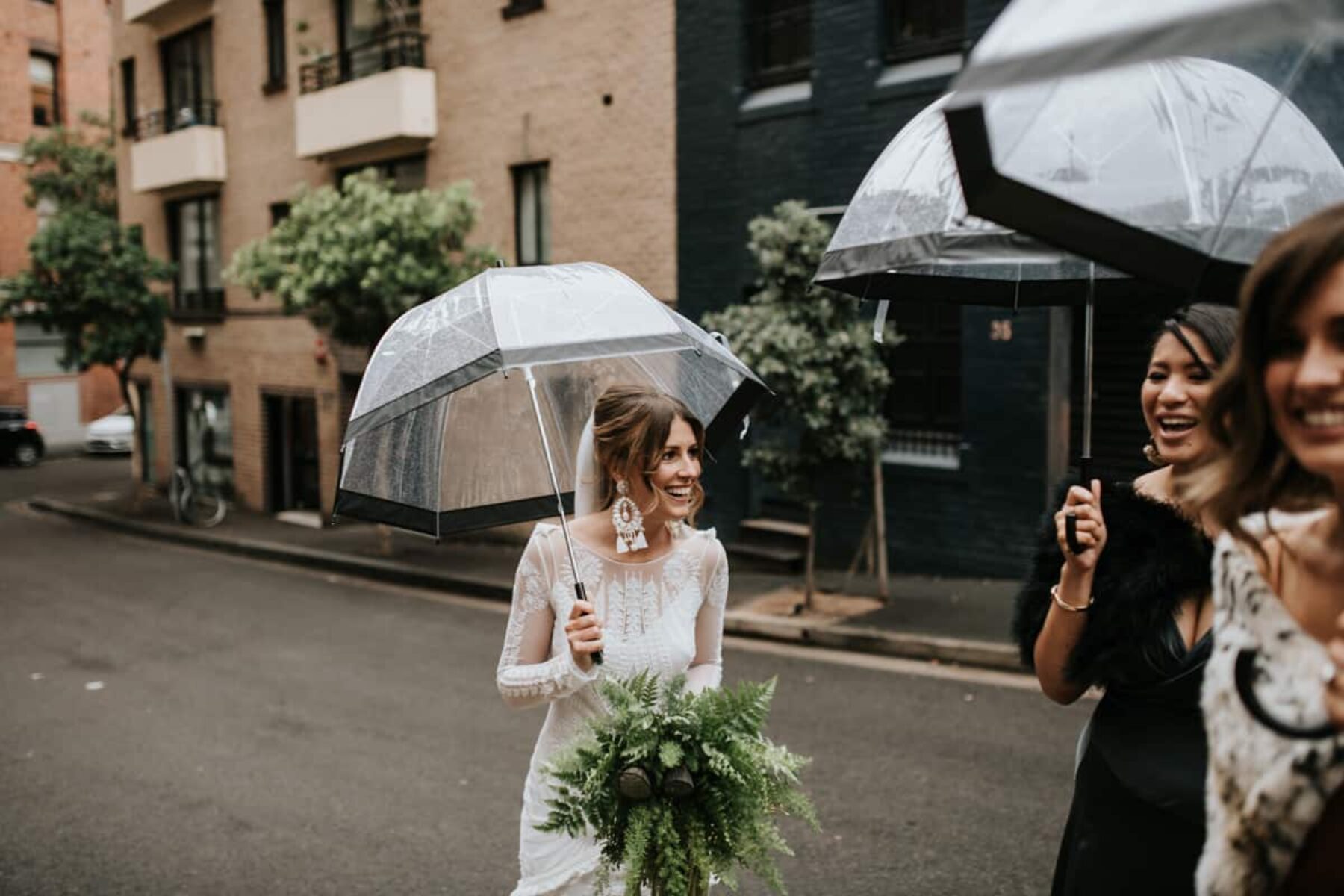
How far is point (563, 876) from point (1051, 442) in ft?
28.6

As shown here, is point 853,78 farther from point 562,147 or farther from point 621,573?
point 621,573

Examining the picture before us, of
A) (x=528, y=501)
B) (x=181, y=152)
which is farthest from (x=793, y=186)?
(x=181, y=152)

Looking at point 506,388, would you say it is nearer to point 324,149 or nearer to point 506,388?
point 506,388

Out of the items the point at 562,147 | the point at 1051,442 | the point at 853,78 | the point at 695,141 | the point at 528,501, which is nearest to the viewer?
the point at 528,501

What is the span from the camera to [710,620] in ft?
11.5

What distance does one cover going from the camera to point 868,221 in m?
3.34

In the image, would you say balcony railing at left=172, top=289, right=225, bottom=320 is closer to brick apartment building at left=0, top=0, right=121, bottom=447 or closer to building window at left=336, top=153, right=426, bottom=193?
building window at left=336, top=153, right=426, bottom=193

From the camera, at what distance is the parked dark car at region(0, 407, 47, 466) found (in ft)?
103

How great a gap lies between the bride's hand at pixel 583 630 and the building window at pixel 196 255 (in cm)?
2126

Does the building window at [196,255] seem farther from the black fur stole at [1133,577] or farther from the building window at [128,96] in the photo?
the black fur stole at [1133,577]

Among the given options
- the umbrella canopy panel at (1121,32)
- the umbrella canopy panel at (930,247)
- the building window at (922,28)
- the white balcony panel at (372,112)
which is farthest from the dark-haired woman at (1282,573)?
the white balcony panel at (372,112)

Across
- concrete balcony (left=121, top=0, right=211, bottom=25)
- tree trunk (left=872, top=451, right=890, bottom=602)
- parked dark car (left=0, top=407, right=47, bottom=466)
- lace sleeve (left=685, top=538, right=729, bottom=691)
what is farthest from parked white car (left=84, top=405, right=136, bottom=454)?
lace sleeve (left=685, top=538, right=729, bottom=691)

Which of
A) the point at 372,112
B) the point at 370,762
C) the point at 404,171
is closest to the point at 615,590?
the point at 370,762

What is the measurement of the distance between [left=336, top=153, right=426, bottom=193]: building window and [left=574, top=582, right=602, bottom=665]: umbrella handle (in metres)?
15.6
